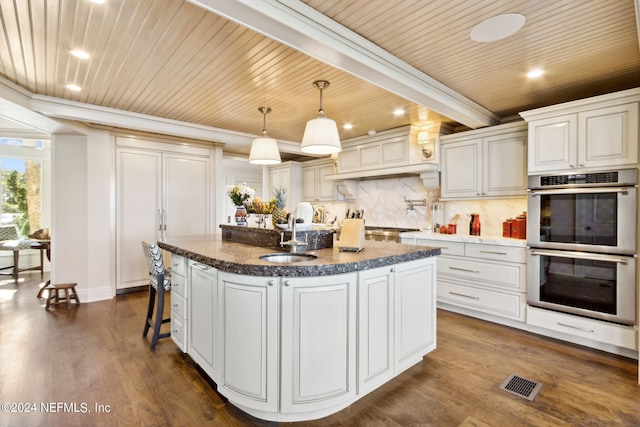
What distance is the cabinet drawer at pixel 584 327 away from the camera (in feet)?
8.91

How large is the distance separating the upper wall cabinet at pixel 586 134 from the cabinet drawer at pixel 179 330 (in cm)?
364

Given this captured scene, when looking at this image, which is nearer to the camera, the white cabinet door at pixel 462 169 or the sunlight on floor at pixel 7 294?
the white cabinet door at pixel 462 169

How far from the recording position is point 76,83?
318 cm

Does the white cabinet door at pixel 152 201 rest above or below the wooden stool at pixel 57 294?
above

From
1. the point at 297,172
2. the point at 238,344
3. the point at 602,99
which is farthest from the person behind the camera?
the point at 297,172

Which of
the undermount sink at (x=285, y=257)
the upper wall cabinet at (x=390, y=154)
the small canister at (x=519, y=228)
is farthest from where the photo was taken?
the upper wall cabinet at (x=390, y=154)

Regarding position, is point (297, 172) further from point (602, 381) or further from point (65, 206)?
point (602, 381)

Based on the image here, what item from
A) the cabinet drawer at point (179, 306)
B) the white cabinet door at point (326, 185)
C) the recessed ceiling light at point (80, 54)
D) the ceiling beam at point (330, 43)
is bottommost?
the cabinet drawer at point (179, 306)

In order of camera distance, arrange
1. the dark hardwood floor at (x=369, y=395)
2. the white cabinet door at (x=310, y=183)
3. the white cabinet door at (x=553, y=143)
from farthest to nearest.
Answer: the white cabinet door at (x=310, y=183) < the white cabinet door at (x=553, y=143) < the dark hardwood floor at (x=369, y=395)

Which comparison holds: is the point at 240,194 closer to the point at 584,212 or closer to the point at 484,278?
the point at 484,278

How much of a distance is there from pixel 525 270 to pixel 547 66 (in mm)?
1981

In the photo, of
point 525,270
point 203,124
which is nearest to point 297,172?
point 203,124

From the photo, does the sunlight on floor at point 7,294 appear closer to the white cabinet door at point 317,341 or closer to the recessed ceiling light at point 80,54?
→ the recessed ceiling light at point 80,54

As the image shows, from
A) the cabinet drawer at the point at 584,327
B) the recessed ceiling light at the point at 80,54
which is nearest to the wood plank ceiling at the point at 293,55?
the recessed ceiling light at the point at 80,54
